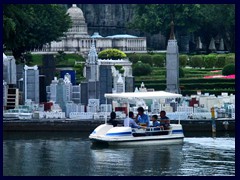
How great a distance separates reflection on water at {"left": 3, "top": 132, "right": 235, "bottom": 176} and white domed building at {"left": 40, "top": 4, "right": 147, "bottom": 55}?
62.1 meters

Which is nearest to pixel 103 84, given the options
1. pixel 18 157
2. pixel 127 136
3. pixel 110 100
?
pixel 110 100

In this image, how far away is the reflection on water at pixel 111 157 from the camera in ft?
126

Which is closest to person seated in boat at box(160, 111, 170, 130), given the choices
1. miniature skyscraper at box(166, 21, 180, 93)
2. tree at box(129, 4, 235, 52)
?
miniature skyscraper at box(166, 21, 180, 93)

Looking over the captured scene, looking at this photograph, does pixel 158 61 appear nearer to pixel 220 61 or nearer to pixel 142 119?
pixel 220 61

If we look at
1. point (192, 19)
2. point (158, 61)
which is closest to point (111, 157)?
point (158, 61)

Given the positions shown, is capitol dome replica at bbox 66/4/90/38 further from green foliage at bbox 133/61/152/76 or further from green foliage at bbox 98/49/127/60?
green foliage at bbox 133/61/152/76

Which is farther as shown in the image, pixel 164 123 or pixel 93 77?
pixel 93 77

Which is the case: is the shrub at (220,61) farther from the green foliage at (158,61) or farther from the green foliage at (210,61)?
the green foliage at (158,61)

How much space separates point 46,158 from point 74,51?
219 ft

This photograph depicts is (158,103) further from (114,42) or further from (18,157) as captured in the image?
(114,42)

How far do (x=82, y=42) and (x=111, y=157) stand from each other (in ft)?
228

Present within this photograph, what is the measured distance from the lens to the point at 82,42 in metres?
111

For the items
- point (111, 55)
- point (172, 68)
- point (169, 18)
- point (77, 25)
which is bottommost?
point (172, 68)

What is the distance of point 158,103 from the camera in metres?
53.0
